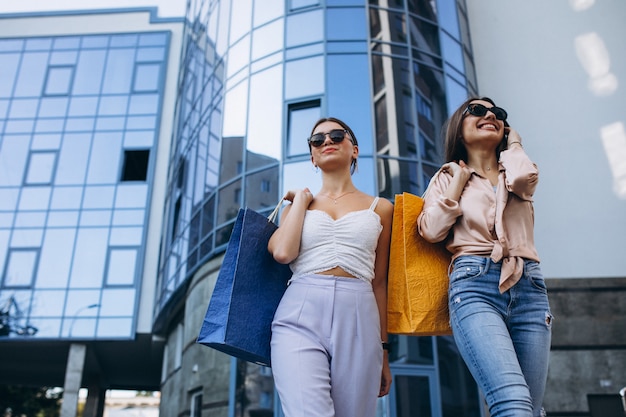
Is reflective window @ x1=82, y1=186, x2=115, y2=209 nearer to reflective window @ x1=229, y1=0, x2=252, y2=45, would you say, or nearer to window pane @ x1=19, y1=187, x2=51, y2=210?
window pane @ x1=19, y1=187, x2=51, y2=210

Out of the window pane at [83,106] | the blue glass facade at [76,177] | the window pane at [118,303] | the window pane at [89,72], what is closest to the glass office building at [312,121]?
the window pane at [118,303]

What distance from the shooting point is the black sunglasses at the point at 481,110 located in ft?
9.84

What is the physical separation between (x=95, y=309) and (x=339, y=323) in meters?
20.4

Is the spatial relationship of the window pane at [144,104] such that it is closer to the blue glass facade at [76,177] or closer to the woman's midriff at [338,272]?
the blue glass facade at [76,177]

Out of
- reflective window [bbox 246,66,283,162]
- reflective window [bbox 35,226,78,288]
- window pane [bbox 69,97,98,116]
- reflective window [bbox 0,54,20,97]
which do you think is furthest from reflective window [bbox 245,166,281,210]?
reflective window [bbox 0,54,20,97]

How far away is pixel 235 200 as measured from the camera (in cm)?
1260

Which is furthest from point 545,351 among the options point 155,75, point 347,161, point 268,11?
point 155,75

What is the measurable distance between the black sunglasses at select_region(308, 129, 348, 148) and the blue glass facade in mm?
19109

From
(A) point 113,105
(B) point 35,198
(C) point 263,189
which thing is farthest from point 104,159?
(C) point 263,189

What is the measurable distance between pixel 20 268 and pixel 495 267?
918 inches

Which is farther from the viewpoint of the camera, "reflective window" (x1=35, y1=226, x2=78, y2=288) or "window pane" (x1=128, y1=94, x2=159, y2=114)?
"window pane" (x1=128, y1=94, x2=159, y2=114)

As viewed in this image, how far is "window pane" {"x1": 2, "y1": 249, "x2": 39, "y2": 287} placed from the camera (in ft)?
73.1

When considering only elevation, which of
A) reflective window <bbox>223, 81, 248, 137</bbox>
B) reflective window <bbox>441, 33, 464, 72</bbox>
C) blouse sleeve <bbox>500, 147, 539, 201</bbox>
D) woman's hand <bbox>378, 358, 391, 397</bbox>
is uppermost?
reflective window <bbox>441, 33, 464, 72</bbox>

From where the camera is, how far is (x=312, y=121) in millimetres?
11930
